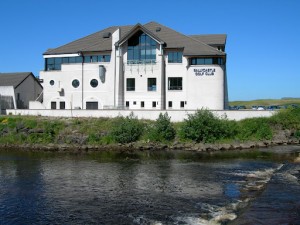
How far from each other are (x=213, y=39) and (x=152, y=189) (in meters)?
39.5

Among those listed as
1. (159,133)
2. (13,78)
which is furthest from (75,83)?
(159,133)

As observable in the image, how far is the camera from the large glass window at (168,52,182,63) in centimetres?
5499

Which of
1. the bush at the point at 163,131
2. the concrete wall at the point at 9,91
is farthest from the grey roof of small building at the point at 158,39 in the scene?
the bush at the point at 163,131

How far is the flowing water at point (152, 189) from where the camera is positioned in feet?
63.0

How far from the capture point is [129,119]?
159ft

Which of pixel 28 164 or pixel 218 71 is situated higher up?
pixel 218 71

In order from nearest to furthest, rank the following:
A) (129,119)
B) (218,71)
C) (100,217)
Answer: (100,217)
(129,119)
(218,71)

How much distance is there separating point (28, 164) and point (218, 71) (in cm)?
2892

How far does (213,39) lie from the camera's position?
59625 mm

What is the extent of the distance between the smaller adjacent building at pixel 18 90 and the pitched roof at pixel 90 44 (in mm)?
9113

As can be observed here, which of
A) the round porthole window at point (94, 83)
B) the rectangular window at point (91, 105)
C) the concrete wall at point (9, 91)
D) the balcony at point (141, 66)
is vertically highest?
the balcony at point (141, 66)

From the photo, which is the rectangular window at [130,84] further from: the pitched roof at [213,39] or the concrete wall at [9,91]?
the concrete wall at [9,91]

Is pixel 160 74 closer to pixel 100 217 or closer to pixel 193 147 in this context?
pixel 193 147

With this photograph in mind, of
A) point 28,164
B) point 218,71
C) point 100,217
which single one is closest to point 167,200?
point 100,217
